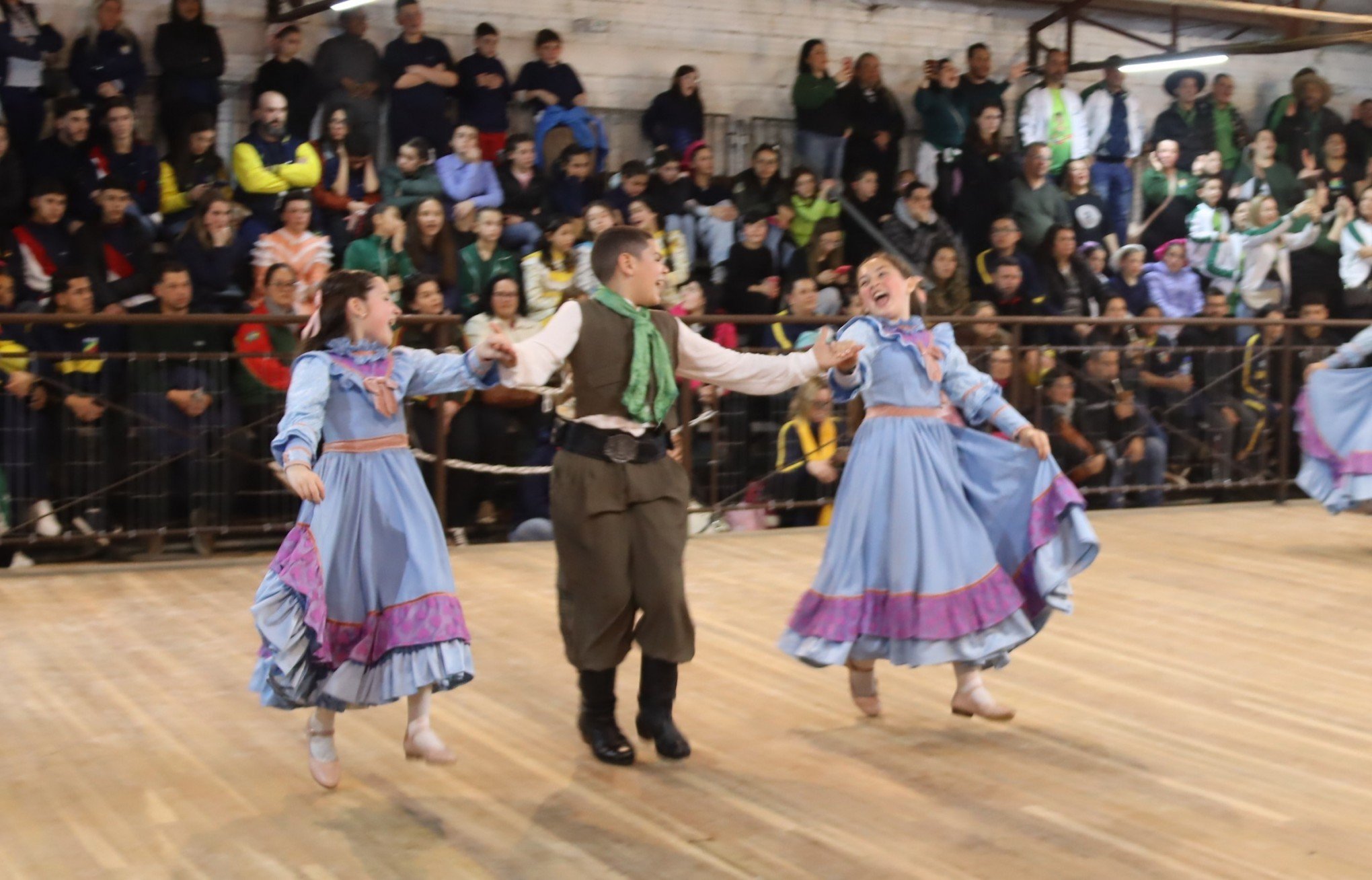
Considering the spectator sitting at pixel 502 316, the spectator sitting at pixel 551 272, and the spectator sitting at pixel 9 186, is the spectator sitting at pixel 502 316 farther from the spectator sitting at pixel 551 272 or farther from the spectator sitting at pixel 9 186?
the spectator sitting at pixel 9 186

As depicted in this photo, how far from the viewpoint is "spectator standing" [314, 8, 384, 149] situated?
9188 millimetres

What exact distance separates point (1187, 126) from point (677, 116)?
4599 millimetres

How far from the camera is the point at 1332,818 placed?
370 cm

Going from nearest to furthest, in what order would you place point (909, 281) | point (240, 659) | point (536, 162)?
point (909, 281) < point (240, 659) < point (536, 162)

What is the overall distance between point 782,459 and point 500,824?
4.80 metres

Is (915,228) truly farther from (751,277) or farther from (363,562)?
(363,562)

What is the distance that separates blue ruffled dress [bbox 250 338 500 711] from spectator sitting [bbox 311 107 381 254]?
472 centimetres

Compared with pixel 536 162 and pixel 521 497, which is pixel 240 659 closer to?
pixel 521 497

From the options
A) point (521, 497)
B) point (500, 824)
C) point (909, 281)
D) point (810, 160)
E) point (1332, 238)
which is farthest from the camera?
point (1332, 238)

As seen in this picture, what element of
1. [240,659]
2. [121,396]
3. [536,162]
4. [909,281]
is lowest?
[240,659]

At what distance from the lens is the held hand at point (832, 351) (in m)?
4.25

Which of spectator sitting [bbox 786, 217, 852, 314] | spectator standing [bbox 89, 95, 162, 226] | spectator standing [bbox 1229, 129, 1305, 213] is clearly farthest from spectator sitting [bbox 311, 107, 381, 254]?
spectator standing [bbox 1229, 129, 1305, 213]

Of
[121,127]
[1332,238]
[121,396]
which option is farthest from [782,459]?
[1332,238]

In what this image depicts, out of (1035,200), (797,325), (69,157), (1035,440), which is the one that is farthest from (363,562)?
(1035,200)
